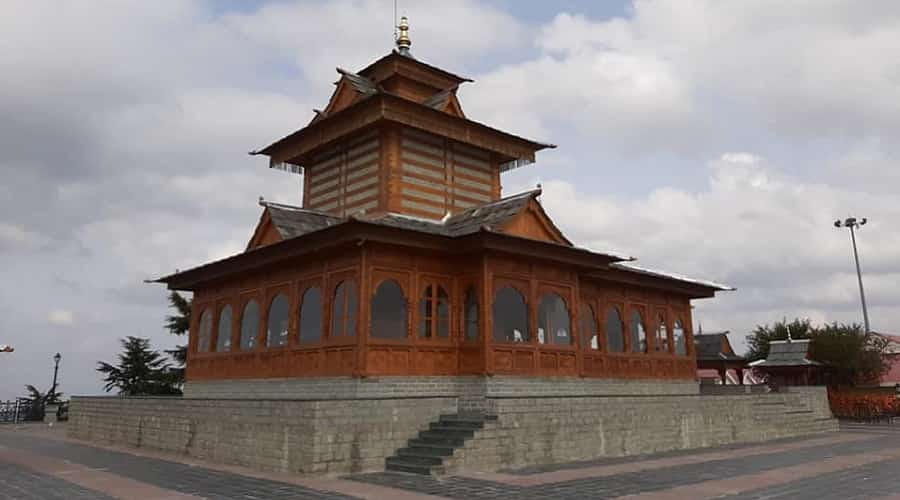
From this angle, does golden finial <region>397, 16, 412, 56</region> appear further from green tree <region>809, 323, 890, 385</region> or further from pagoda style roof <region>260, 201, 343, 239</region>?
green tree <region>809, 323, 890, 385</region>

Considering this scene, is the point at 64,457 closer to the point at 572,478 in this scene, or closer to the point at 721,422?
the point at 572,478

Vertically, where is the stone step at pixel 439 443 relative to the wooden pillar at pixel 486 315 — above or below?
below

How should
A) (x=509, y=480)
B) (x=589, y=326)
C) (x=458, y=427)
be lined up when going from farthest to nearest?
(x=589, y=326) < (x=458, y=427) < (x=509, y=480)

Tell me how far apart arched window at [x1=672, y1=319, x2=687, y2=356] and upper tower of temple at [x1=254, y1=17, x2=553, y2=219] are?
7.38m

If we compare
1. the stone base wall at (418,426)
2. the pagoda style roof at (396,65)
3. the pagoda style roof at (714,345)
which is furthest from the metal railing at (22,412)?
the pagoda style roof at (714,345)

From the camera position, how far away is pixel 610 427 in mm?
14734

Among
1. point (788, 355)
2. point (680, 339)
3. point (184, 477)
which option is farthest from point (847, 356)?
point (184, 477)

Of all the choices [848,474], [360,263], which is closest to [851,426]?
[848,474]

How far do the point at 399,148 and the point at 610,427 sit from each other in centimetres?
849

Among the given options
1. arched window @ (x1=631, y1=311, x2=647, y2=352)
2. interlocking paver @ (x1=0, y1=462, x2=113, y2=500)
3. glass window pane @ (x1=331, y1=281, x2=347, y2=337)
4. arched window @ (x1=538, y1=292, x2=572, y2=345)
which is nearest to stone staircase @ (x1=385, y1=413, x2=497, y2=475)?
glass window pane @ (x1=331, y1=281, x2=347, y2=337)

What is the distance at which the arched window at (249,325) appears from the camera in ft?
57.9

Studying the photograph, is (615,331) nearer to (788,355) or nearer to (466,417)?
(466,417)

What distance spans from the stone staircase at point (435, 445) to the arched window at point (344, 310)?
2.57 m

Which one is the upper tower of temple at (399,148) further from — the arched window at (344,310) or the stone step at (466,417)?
the stone step at (466,417)
